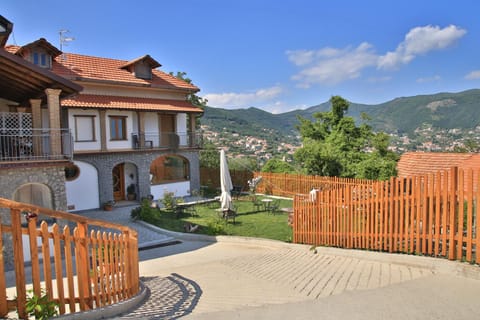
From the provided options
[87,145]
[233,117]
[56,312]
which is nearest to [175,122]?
[87,145]

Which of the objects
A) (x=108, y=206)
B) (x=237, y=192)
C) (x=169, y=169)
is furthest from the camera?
(x=169, y=169)

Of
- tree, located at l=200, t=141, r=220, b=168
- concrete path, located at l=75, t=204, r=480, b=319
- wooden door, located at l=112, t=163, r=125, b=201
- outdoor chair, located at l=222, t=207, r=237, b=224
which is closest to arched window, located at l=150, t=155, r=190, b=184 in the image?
wooden door, located at l=112, t=163, r=125, b=201

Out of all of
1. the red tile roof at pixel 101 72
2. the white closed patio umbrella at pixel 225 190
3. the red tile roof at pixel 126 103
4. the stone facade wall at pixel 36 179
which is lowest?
the white closed patio umbrella at pixel 225 190

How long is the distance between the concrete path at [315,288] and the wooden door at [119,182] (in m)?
13.0

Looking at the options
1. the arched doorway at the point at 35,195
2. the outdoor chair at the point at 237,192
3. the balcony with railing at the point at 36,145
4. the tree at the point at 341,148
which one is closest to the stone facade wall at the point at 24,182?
the balcony with railing at the point at 36,145

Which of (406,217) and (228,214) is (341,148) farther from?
(406,217)

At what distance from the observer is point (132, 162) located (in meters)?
20.3

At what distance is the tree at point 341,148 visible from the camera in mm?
21706

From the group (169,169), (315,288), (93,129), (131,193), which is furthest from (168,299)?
(169,169)

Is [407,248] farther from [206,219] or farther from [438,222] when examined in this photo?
[206,219]

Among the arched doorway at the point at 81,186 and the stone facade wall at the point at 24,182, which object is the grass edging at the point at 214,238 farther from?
the arched doorway at the point at 81,186

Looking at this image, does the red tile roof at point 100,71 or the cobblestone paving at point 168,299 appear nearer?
the cobblestone paving at point 168,299

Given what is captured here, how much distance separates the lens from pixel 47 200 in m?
11.2

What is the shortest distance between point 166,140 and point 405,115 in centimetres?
7036
